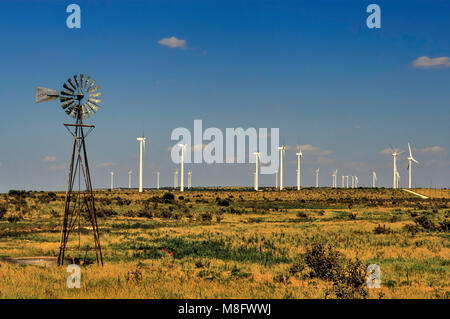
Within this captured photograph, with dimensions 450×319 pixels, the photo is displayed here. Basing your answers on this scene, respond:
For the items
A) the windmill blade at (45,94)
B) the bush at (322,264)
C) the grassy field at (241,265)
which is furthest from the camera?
the windmill blade at (45,94)

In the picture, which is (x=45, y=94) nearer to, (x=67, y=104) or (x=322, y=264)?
(x=67, y=104)

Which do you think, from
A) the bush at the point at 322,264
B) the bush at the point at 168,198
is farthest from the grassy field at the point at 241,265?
the bush at the point at 168,198

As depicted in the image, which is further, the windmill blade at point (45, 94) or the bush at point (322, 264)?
the windmill blade at point (45, 94)


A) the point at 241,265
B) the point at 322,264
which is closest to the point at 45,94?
the point at 241,265

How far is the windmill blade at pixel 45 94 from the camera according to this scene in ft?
63.6

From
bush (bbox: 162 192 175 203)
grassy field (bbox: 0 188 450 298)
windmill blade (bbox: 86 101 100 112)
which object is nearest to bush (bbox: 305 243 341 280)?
grassy field (bbox: 0 188 450 298)

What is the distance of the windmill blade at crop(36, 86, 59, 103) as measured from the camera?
19391mm

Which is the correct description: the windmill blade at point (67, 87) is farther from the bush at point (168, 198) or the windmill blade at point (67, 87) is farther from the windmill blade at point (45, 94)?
the bush at point (168, 198)
